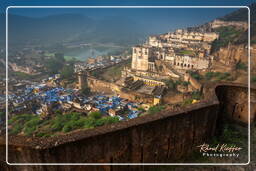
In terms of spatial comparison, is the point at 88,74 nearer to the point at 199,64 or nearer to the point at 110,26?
the point at 199,64

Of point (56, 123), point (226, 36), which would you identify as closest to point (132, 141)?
point (56, 123)

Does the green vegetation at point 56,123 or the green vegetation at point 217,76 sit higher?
the green vegetation at point 217,76

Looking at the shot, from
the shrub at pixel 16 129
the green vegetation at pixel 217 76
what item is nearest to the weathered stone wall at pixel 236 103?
the green vegetation at pixel 217 76

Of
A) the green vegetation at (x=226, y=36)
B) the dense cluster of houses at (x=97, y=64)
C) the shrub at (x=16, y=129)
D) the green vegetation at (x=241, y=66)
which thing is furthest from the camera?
the dense cluster of houses at (x=97, y=64)

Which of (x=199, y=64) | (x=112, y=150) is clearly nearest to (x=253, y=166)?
(x=112, y=150)

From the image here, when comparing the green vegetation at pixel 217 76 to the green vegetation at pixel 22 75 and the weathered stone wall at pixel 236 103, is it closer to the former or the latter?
the weathered stone wall at pixel 236 103
